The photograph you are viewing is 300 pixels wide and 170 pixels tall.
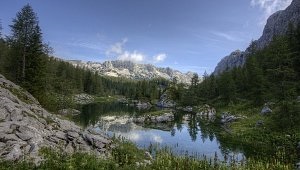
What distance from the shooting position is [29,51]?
60688 millimetres

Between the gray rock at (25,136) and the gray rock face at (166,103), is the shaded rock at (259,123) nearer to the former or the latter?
the gray rock at (25,136)

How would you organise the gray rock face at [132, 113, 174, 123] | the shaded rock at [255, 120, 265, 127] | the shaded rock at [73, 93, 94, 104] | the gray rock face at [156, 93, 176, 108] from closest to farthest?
the shaded rock at [255, 120, 265, 127] → the gray rock face at [132, 113, 174, 123] → the shaded rock at [73, 93, 94, 104] → the gray rock face at [156, 93, 176, 108]

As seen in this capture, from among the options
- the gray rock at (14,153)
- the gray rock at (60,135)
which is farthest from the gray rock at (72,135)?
the gray rock at (14,153)

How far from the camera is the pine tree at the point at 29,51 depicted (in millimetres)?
57672

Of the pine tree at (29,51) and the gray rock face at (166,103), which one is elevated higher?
the pine tree at (29,51)

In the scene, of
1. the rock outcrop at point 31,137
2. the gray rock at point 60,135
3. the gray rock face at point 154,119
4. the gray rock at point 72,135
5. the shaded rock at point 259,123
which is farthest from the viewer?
the gray rock face at point 154,119

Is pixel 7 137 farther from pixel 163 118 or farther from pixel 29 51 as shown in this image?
pixel 163 118

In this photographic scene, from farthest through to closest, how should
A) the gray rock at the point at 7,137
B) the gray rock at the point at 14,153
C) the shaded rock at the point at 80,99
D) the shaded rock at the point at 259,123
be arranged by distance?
1. the shaded rock at the point at 80,99
2. the shaded rock at the point at 259,123
3. the gray rock at the point at 7,137
4. the gray rock at the point at 14,153

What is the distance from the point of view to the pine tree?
57.7 meters

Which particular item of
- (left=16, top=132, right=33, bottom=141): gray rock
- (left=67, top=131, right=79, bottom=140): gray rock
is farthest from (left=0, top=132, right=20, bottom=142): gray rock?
(left=67, top=131, right=79, bottom=140): gray rock

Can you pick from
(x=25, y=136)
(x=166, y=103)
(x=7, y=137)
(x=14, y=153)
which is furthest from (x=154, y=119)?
(x=166, y=103)

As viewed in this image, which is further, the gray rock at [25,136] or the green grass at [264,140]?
the green grass at [264,140]

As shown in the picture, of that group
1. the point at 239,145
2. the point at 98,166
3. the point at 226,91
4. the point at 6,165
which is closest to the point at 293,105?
the point at 239,145

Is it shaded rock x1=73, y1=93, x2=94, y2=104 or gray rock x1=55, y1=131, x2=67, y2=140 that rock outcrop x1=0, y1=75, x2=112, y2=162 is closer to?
gray rock x1=55, y1=131, x2=67, y2=140
